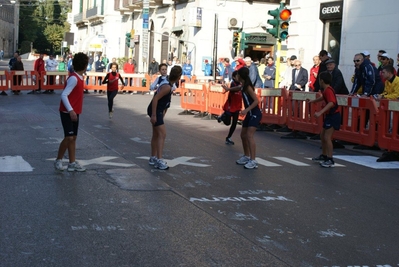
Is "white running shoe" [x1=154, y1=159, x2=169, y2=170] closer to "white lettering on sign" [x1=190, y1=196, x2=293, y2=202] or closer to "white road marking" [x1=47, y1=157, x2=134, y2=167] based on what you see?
"white road marking" [x1=47, y1=157, x2=134, y2=167]

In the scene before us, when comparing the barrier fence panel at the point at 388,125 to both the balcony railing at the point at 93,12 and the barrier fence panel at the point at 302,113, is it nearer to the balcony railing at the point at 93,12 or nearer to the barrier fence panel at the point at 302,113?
the barrier fence panel at the point at 302,113

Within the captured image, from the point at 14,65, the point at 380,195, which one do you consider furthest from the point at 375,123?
the point at 14,65

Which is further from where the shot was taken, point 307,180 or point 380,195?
point 307,180

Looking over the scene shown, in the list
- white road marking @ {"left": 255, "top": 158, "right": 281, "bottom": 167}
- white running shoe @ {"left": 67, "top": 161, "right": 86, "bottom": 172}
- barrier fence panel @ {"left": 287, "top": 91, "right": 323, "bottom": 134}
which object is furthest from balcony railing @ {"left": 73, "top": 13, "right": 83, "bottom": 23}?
white running shoe @ {"left": 67, "top": 161, "right": 86, "bottom": 172}

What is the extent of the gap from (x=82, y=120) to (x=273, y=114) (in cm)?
495

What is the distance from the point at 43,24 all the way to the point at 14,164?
115 meters

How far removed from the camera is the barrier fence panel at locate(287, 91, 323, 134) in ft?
49.7

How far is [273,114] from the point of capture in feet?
55.6

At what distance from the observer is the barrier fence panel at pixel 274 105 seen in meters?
16.5

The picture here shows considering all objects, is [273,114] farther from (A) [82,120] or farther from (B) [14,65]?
(B) [14,65]

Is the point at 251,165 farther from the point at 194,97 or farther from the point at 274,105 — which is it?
the point at 194,97

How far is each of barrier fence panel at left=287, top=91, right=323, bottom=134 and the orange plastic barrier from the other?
657 inches

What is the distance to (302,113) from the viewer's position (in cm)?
1576

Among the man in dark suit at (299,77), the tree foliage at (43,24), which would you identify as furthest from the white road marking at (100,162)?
the tree foliage at (43,24)
